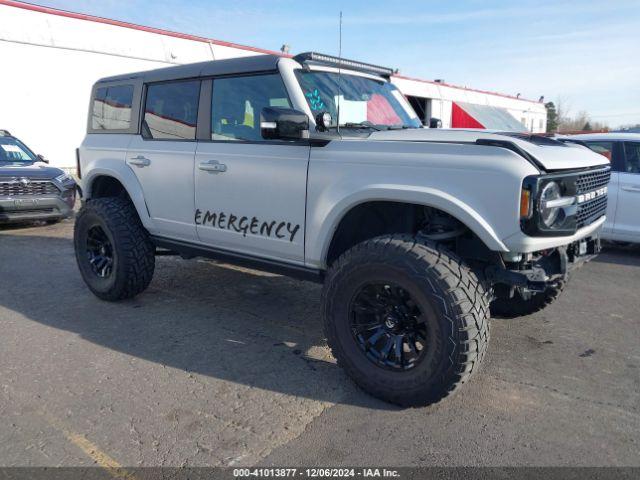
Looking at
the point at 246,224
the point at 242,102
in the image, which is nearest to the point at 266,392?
the point at 246,224

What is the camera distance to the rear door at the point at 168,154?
168 inches

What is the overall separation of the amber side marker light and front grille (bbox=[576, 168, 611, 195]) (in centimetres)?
57

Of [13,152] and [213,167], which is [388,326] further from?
[13,152]

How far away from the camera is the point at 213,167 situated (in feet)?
13.0

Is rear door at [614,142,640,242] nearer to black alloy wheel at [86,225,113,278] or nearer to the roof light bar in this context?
the roof light bar

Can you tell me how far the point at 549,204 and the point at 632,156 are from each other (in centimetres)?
513

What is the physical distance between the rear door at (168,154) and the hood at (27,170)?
190 inches

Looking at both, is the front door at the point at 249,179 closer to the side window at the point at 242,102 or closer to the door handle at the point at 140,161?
the side window at the point at 242,102

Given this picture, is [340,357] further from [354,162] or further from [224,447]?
[354,162]

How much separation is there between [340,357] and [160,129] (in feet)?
8.56

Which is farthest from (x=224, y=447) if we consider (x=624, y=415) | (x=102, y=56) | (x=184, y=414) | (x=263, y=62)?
(x=102, y=56)

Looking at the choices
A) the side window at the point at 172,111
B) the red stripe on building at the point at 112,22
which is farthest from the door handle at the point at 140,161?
the red stripe on building at the point at 112,22

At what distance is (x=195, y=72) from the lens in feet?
14.1

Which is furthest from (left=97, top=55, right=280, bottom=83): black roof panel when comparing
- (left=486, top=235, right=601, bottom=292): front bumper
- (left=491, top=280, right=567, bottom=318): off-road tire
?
(left=491, top=280, right=567, bottom=318): off-road tire
